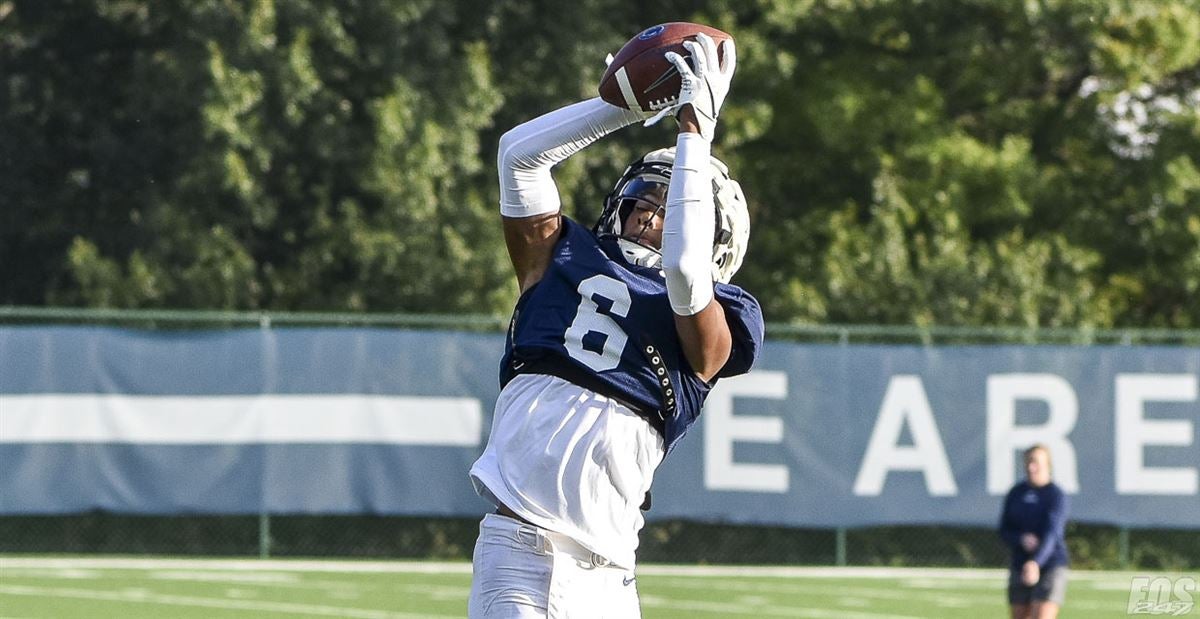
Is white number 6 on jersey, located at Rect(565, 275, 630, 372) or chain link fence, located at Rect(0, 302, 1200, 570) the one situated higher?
white number 6 on jersey, located at Rect(565, 275, 630, 372)

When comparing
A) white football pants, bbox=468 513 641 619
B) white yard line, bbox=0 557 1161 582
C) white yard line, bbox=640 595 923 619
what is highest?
white football pants, bbox=468 513 641 619

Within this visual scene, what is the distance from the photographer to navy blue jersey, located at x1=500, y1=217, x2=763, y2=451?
374 cm

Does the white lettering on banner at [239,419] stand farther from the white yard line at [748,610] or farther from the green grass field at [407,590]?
the white yard line at [748,610]

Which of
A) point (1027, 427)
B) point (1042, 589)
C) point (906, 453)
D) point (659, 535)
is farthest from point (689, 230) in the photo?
point (659, 535)

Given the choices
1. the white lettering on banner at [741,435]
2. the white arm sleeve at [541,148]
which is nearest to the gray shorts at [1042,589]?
the white lettering on banner at [741,435]

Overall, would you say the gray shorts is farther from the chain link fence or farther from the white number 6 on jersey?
the white number 6 on jersey

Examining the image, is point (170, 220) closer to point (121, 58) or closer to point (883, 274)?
point (121, 58)

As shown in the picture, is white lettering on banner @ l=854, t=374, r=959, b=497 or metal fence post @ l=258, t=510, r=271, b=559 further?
white lettering on banner @ l=854, t=374, r=959, b=497

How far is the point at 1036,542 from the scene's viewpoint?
9492 mm

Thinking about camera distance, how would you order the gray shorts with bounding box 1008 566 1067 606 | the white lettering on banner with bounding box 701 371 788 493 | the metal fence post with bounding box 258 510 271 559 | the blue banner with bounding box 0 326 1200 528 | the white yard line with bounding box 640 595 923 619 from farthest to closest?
the white lettering on banner with bounding box 701 371 788 493 < the metal fence post with bounding box 258 510 271 559 < the blue banner with bounding box 0 326 1200 528 < the white yard line with bounding box 640 595 923 619 < the gray shorts with bounding box 1008 566 1067 606

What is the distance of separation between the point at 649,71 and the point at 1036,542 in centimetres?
642

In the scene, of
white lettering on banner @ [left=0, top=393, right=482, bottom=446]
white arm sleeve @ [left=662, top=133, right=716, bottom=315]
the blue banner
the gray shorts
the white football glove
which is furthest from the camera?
the blue banner

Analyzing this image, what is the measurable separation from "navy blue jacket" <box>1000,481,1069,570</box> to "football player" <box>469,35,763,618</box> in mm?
6065

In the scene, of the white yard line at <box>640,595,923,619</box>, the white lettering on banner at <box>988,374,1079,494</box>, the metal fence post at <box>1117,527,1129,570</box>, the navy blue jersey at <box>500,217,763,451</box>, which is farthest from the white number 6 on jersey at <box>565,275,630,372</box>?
the metal fence post at <box>1117,527,1129,570</box>
